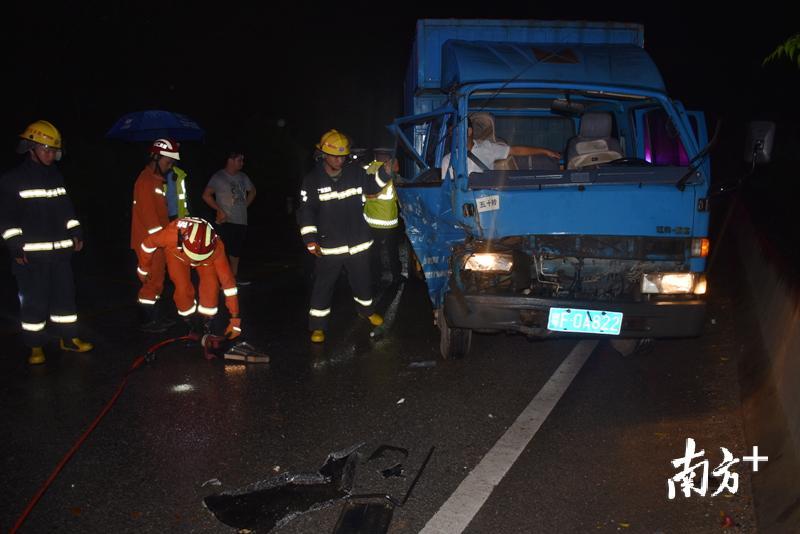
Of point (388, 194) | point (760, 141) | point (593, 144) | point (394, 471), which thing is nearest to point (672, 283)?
point (760, 141)

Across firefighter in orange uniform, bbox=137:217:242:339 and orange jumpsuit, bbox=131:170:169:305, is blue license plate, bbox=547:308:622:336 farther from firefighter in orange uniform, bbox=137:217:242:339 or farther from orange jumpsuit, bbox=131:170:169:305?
orange jumpsuit, bbox=131:170:169:305

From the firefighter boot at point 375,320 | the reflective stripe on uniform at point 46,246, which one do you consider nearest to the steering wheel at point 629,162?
the firefighter boot at point 375,320

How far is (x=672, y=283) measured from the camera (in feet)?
16.9

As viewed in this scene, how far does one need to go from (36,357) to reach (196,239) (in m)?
1.69

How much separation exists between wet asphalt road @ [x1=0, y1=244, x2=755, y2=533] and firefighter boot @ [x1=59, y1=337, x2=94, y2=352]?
111 millimetres

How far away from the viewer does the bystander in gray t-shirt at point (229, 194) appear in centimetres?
912

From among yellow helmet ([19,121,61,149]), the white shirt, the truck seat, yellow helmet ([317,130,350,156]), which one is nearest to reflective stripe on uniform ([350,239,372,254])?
yellow helmet ([317,130,350,156])

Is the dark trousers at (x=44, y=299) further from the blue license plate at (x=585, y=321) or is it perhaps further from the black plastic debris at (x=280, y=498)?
the blue license plate at (x=585, y=321)

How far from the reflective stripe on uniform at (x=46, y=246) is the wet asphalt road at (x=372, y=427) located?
982 mm

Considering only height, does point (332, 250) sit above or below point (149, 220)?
below

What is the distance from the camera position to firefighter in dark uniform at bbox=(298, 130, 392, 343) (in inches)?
257

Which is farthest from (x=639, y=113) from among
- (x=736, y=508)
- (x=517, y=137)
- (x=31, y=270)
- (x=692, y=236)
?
(x=31, y=270)

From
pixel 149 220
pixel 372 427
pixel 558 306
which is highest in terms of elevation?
pixel 149 220

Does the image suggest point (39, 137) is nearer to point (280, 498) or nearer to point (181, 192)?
point (181, 192)
